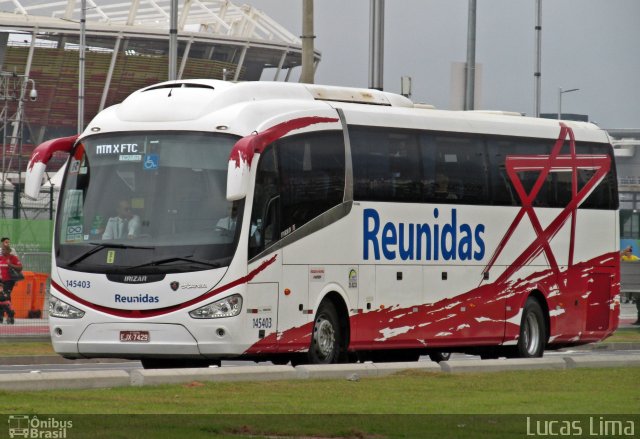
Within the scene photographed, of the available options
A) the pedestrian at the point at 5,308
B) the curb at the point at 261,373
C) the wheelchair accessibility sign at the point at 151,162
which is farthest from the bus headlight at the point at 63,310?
the pedestrian at the point at 5,308

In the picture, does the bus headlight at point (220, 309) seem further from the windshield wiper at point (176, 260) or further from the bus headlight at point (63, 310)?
the bus headlight at point (63, 310)

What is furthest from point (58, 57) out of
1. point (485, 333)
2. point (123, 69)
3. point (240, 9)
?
point (485, 333)

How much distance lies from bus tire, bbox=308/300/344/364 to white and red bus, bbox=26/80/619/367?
3 centimetres

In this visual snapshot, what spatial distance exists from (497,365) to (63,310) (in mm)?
4969

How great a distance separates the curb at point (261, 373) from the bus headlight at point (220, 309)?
1.33 m

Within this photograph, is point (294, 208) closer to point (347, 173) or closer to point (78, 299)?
point (347, 173)

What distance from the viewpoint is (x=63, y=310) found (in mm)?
18266

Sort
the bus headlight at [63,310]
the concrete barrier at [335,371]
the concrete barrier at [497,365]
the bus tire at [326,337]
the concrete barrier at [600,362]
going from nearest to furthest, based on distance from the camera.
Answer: the concrete barrier at [335,371] < the concrete barrier at [497,365] < the bus headlight at [63,310] < the bus tire at [326,337] < the concrete barrier at [600,362]

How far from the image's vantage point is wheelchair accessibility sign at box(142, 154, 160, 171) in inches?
719

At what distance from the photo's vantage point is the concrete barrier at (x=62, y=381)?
45.9ft

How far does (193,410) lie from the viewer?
12664mm

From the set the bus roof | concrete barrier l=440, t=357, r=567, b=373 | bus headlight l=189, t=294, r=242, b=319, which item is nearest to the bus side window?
the bus roof

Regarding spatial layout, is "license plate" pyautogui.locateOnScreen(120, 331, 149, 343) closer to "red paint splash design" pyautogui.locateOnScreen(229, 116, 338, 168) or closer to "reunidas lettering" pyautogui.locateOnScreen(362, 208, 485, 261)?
"red paint splash design" pyautogui.locateOnScreen(229, 116, 338, 168)

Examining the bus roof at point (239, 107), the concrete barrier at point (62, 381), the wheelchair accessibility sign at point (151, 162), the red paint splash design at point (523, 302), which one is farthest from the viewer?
the red paint splash design at point (523, 302)
